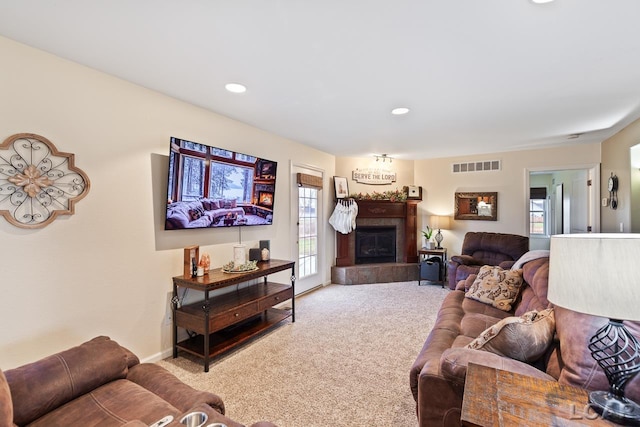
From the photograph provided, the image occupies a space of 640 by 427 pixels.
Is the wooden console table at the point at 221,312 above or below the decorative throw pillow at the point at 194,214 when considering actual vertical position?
below

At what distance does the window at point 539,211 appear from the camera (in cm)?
708

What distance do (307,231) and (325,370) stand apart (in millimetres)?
2602

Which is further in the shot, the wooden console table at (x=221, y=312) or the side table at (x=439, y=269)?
the side table at (x=439, y=269)

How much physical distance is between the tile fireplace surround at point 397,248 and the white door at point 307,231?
0.48 meters

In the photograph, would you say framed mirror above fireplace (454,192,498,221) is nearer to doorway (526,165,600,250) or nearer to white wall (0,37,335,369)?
doorway (526,165,600,250)

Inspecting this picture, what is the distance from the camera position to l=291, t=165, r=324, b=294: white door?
4.54 metres

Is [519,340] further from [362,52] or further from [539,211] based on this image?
[539,211]

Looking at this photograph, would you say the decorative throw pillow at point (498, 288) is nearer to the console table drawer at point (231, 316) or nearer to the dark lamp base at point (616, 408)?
the dark lamp base at point (616, 408)

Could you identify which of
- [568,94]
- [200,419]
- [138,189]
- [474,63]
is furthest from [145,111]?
[568,94]

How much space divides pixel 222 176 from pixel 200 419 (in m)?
2.36

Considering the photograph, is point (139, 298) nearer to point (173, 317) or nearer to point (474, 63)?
point (173, 317)

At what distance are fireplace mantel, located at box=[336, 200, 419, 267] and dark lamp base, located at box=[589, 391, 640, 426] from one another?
4.48 m

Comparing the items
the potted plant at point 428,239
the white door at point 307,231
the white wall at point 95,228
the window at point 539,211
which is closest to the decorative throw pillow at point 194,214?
the white wall at point 95,228

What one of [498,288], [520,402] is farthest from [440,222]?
[520,402]
